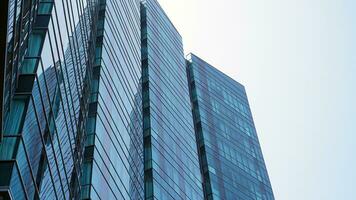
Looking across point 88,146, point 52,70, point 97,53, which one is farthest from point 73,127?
point 97,53

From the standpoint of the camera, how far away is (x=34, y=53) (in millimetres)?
24047

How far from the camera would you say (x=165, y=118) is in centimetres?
5997

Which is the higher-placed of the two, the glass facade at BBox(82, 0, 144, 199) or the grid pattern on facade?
the glass facade at BBox(82, 0, 144, 199)

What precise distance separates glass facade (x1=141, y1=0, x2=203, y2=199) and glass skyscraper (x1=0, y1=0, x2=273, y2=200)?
0.57 ft

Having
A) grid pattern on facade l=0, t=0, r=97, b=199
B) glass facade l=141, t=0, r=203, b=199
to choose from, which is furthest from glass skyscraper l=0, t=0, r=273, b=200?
glass facade l=141, t=0, r=203, b=199

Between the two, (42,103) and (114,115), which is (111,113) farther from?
(42,103)

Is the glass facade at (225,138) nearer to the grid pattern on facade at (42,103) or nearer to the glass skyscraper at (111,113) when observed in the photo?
the glass skyscraper at (111,113)

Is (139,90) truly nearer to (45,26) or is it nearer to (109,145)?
(109,145)

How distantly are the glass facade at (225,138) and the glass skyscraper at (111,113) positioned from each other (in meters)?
0.20

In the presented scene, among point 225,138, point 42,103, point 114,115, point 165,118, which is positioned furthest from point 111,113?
point 225,138

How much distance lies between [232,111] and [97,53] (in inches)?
1934

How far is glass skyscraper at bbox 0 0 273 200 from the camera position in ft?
72.6

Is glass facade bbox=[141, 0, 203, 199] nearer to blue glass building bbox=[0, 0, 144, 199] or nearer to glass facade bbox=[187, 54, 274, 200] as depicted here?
blue glass building bbox=[0, 0, 144, 199]

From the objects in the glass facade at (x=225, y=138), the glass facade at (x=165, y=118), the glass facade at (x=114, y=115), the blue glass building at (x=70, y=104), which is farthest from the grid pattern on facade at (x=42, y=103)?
the glass facade at (x=225, y=138)
